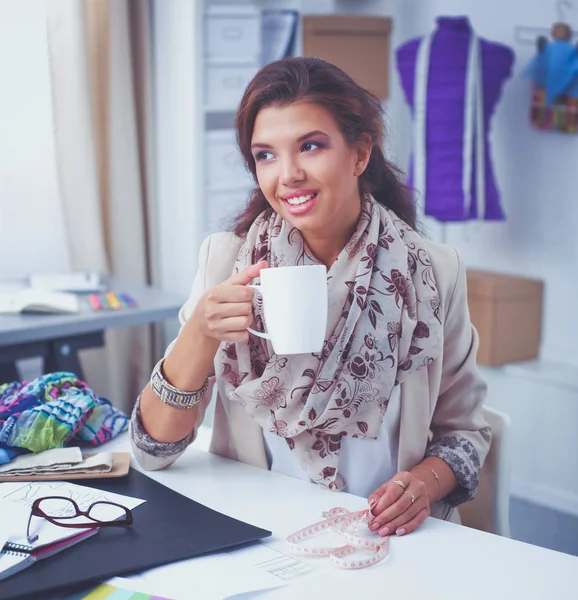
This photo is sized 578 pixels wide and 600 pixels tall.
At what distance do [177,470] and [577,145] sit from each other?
242 cm

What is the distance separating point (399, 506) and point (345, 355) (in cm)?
23

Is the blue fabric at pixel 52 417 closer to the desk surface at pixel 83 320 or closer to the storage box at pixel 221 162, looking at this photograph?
the desk surface at pixel 83 320

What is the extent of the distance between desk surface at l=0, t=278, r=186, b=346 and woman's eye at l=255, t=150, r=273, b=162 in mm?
1078

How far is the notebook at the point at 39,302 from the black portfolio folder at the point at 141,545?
1.16 m

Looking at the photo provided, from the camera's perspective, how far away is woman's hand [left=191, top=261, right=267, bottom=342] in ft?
3.52

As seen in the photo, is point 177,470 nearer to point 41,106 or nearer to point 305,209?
point 305,209

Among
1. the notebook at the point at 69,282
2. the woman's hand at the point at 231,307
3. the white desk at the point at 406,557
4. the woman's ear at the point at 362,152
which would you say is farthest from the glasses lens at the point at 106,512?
the notebook at the point at 69,282

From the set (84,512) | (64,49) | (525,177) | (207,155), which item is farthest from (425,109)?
(84,512)

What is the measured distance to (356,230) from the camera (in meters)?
1.26

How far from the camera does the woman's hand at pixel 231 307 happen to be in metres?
1.07

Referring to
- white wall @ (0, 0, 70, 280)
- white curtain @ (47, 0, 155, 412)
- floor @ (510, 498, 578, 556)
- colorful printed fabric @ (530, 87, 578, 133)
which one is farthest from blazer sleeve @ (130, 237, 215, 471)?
colorful printed fabric @ (530, 87, 578, 133)

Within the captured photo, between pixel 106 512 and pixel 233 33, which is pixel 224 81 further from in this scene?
pixel 106 512

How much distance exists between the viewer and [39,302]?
86.4 inches

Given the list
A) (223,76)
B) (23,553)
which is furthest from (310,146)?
(223,76)
